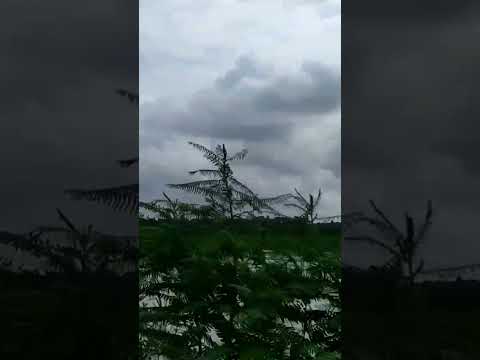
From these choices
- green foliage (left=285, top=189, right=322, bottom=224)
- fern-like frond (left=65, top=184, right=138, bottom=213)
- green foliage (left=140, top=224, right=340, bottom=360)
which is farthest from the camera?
green foliage (left=285, top=189, right=322, bottom=224)

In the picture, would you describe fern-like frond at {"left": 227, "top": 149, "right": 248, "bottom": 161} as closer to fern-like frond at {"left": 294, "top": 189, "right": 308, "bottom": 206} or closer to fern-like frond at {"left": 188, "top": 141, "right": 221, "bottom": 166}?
fern-like frond at {"left": 188, "top": 141, "right": 221, "bottom": 166}

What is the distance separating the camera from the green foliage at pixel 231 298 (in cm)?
209

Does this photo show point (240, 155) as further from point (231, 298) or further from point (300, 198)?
point (231, 298)

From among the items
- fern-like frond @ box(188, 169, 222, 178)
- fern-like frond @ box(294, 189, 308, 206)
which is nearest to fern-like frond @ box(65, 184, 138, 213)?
fern-like frond @ box(188, 169, 222, 178)

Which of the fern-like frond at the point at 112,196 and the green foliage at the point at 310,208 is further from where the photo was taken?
the green foliage at the point at 310,208

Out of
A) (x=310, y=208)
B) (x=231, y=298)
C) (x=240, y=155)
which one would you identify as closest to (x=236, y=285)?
(x=231, y=298)

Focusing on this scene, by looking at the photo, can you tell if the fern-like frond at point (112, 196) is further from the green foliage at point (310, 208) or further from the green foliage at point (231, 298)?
the green foliage at point (310, 208)

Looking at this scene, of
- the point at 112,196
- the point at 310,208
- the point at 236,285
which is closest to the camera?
the point at 112,196

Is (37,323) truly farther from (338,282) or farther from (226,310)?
(338,282)

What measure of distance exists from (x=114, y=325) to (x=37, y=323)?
24 centimetres

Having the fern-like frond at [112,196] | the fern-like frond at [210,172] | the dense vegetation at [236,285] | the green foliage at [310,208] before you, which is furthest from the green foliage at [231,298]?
the fern-like frond at [112,196]

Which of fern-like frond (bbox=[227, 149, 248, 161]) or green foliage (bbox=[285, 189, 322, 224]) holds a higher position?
fern-like frond (bbox=[227, 149, 248, 161])

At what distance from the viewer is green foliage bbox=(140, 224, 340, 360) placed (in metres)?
2.09

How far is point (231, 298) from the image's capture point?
2.18m
